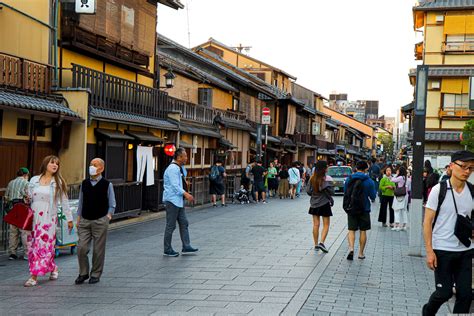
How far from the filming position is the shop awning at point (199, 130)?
84.2 ft

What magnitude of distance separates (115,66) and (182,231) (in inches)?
404

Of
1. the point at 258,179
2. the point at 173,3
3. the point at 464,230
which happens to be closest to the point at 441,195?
the point at 464,230

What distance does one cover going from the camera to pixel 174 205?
12.1 metres

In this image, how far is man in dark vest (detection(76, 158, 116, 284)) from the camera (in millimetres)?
9359

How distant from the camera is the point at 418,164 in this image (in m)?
13.2

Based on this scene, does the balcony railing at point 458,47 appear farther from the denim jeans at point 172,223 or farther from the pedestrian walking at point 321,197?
the denim jeans at point 172,223

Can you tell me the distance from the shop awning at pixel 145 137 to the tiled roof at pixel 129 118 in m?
0.40

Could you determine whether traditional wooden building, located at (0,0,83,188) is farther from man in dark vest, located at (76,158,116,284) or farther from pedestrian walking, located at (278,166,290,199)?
pedestrian walking, located at (278,166,290,199)

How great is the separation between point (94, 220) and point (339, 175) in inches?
1121

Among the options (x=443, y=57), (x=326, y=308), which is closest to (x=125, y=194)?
(x=326, y=308)

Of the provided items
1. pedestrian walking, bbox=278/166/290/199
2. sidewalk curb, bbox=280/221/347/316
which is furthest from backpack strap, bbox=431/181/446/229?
pedestrian walking, bbox=278/166/290/199

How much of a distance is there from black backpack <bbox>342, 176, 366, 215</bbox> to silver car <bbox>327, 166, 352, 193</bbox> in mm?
23341

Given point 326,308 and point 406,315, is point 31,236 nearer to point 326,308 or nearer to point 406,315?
point 326,308

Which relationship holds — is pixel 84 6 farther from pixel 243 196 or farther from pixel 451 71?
pixel 451 71
